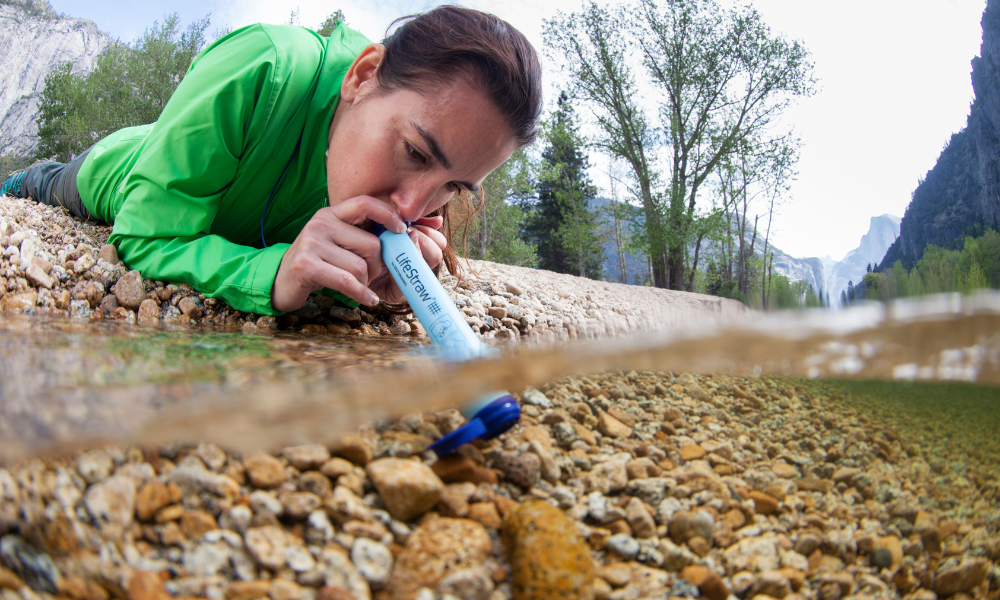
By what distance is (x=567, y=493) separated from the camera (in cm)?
23

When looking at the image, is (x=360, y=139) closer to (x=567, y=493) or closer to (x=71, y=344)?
(x=71, y=344)

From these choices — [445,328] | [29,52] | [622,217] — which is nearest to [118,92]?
[622,217]

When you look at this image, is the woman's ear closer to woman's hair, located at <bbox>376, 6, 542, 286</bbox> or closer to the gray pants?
woman's hair, located at <bbox>376, 6, 542, 286</bbox>

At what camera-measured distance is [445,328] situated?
56 cm

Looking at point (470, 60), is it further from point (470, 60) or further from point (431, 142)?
point (431, 142)

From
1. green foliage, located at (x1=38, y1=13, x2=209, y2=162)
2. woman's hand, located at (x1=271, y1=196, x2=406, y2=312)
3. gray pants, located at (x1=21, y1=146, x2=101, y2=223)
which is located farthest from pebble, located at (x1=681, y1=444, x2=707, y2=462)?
green foliage, located at (x1=38, y1=13, x2=209, y2=162)

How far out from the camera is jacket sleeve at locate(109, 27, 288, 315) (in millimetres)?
773

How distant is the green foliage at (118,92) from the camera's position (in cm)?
448

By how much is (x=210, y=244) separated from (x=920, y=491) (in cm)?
92

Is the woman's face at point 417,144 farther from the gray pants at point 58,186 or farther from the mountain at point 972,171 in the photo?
the gray pants at point 58,186

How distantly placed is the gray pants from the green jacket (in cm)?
67

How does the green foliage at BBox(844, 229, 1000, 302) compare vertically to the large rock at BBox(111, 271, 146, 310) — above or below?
below

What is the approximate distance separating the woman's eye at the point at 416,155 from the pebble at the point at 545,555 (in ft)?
2.07

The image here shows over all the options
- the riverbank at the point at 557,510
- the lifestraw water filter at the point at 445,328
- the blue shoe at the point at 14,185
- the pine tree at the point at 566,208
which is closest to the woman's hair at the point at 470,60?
the lifestraw water filter at the point at 445,328
